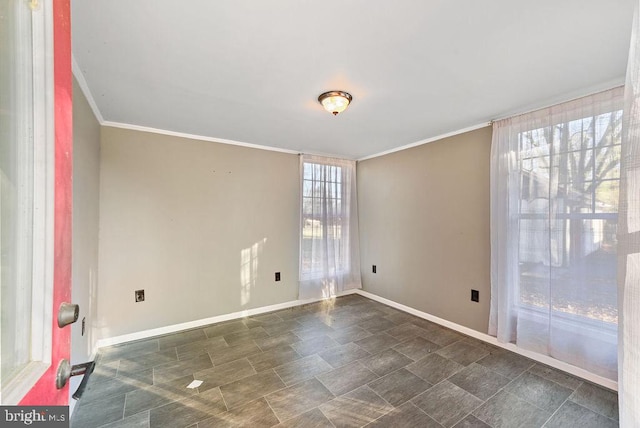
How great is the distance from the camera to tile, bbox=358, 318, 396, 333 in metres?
2.96

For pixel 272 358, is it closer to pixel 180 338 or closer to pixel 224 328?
pixel 224 328

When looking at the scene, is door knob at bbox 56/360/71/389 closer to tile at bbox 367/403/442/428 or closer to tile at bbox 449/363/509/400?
tile at bbox 367/403/442/428

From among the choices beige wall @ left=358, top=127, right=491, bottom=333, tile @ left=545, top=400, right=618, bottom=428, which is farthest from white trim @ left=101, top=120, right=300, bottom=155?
tile @ left=545, top=400, right=618, bottom=428

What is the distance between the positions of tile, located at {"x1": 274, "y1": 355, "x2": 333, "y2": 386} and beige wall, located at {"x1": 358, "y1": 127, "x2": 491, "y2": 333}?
1.65m

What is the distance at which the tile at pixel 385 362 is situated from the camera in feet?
7.20

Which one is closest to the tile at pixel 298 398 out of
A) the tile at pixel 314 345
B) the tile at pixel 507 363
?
the tile at pixel 314 345

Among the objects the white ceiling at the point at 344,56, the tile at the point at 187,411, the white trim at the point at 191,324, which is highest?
the white ceiling at the point at 344,56

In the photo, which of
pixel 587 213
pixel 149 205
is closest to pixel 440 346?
pixel 587 213

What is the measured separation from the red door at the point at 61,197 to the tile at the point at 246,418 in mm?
1181

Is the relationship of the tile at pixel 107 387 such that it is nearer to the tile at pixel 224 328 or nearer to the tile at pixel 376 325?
the tile at pixel 224 328

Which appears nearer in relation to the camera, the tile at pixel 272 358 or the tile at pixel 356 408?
the tile at pixel 356 408

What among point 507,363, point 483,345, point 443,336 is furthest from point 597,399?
point 443,336

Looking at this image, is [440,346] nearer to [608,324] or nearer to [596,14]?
[608,324]
